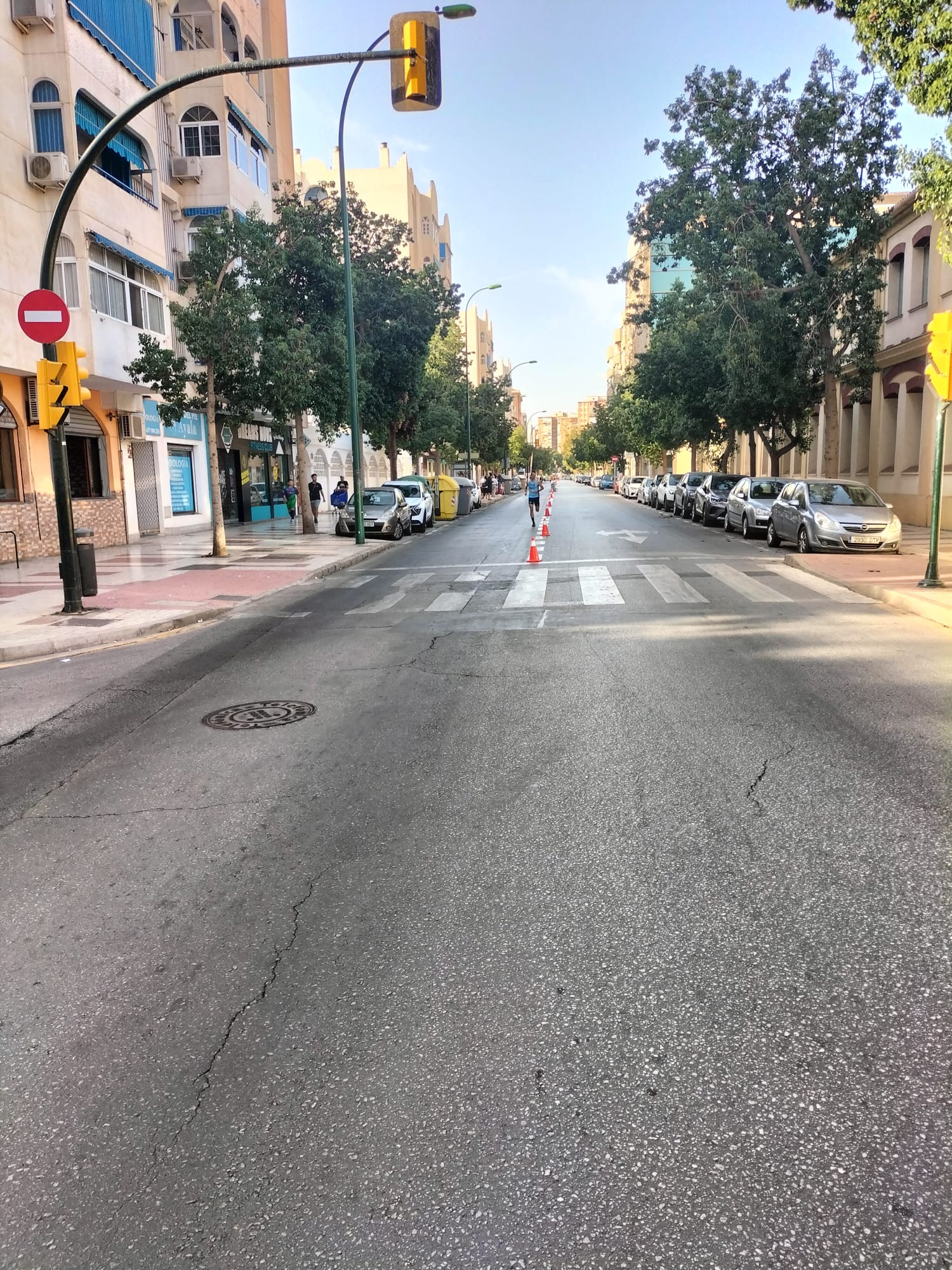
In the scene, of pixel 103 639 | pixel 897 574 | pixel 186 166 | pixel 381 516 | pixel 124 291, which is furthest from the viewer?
pixel 186 166

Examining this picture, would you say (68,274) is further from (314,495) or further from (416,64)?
(416,64)

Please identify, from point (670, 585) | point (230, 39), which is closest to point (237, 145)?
point (230, 39)

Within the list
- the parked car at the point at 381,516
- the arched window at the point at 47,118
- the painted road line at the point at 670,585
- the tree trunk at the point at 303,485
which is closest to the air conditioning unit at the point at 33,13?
the arched window at the point at 47,118

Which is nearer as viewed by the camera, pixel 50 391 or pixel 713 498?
pixel 50 391

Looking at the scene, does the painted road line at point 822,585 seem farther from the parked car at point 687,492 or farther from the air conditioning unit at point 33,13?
the air conditioning unit at point 33,13

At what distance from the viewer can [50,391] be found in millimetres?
11836

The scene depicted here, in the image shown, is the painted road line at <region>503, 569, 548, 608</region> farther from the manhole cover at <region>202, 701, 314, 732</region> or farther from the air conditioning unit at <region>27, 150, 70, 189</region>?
the air conditioning unit at <region>27, 150, 70, 189</region>

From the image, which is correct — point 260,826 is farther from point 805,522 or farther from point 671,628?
point 805,522

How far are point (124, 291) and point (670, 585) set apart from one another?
17.0 meters

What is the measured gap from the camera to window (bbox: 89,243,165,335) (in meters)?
22.1

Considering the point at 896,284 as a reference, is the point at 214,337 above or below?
below

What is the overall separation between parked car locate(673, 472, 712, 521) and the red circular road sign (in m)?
24.2

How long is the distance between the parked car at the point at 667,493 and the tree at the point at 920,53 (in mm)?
26256

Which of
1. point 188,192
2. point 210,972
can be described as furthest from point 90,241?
point 210,972
